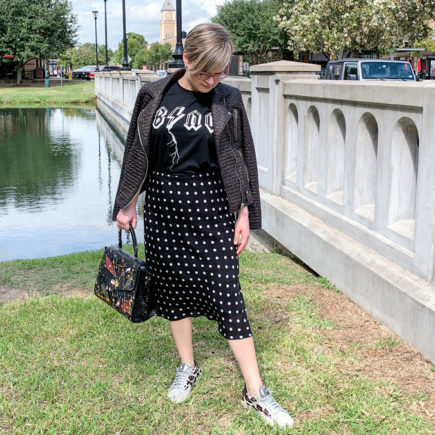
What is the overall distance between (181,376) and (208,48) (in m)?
1.63

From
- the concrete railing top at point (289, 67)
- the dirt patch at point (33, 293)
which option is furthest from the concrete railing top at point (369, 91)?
the dirt patch at point (33, 293)

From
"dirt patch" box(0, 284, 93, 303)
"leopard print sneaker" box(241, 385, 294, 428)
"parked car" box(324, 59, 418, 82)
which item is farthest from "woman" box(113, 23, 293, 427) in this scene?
"parked car" box(324, 59, 418, 82)

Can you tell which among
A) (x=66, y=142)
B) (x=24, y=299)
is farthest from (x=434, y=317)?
(x=66, y=142)

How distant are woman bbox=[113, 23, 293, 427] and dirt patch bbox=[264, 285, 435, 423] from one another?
0.68 metres

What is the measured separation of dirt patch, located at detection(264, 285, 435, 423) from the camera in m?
3.39

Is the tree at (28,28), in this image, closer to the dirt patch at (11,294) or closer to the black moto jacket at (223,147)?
the dirt patch at (11,294)

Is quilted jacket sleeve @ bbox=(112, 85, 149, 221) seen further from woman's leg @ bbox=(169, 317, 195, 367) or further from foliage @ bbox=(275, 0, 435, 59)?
foliage @ bbox=(275, 0, 435, 59)

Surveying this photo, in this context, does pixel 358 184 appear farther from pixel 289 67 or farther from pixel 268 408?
pixel 268 408

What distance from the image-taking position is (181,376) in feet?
11.2

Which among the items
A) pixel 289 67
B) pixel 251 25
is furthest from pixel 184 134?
pixel 251 25

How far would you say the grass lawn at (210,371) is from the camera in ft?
10.2

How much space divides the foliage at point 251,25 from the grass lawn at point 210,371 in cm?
5786

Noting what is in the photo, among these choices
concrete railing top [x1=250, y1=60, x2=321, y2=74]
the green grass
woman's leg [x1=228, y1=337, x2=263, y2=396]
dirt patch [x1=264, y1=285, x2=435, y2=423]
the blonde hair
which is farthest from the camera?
the green grass

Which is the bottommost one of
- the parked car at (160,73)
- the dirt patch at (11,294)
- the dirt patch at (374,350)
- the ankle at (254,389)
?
the dirt patch at (11,294)
